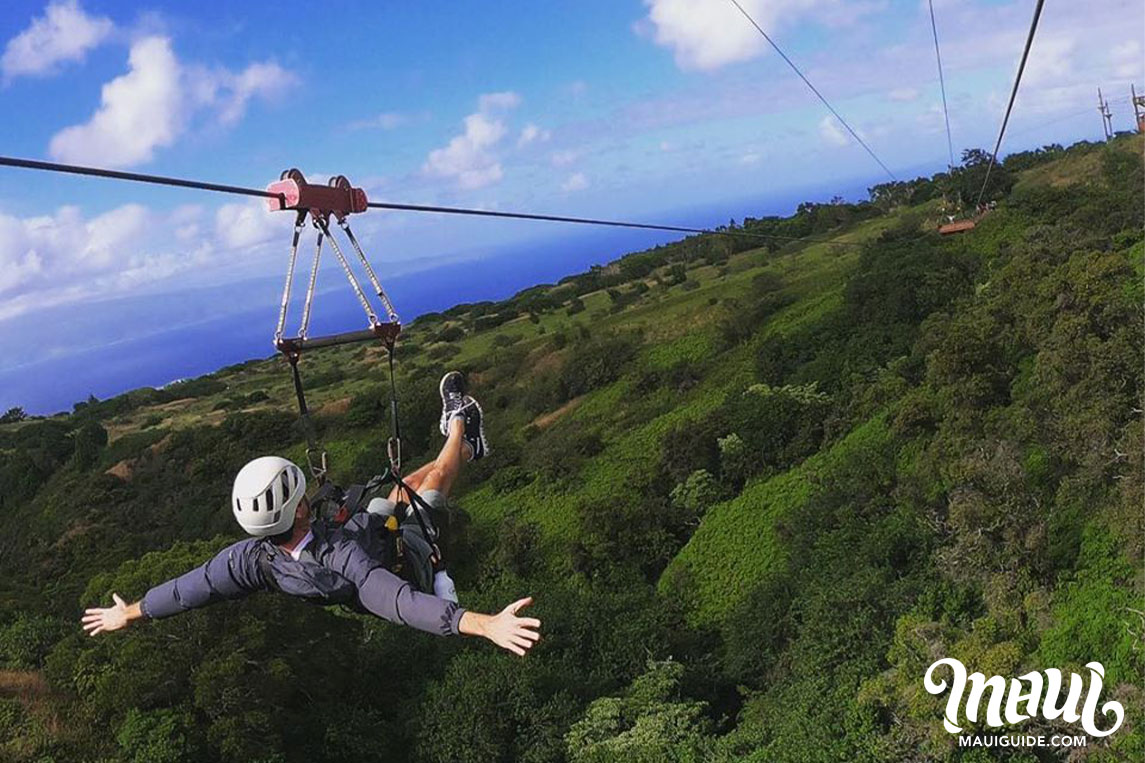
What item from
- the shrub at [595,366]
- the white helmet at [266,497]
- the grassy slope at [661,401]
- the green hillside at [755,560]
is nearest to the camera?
the white helmet at [266,497]

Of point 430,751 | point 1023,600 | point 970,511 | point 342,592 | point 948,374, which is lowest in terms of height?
point 430,751

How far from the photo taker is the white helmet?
14.8ft

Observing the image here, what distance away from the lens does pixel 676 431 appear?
30.8m

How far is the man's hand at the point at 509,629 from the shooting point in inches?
140

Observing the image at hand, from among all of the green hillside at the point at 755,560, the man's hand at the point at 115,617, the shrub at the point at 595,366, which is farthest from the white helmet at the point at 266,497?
the shrub at the point at 595,366

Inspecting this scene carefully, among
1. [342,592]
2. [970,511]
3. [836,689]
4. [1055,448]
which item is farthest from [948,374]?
[342,592]

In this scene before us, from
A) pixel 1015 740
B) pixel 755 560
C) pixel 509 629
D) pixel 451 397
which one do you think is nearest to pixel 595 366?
pixel 755 560

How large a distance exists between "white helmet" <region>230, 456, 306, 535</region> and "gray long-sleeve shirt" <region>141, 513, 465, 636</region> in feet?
0.48

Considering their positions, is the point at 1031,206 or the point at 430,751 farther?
the point at 1031,206

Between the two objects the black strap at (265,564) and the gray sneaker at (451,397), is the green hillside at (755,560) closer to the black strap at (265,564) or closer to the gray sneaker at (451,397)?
the gray sneaker at (451,397)

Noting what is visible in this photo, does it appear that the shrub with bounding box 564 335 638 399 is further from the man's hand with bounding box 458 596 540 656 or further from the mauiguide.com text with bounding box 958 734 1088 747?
the man's hand with bounding box 458 596 540 656

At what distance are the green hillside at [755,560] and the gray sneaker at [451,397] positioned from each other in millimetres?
9733

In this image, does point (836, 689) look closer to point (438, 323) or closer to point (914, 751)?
point (914, 751)

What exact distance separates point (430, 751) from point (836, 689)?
7.86m
